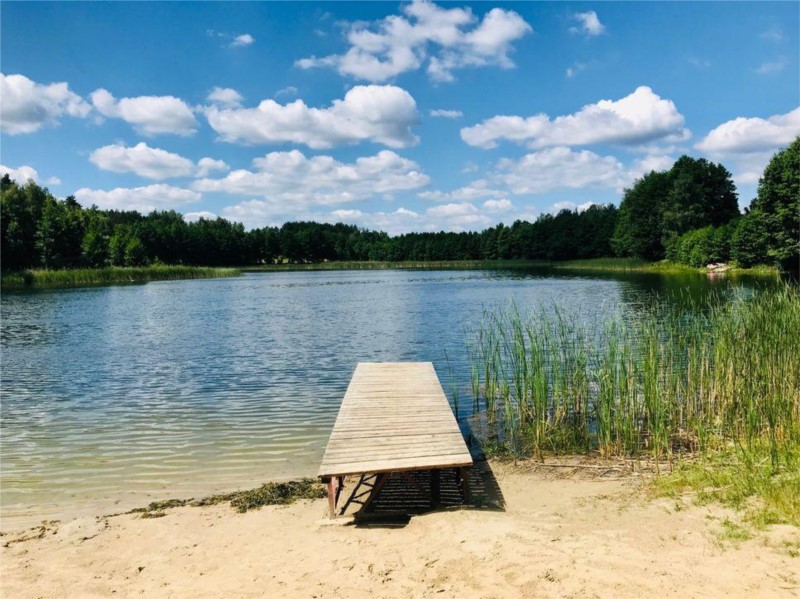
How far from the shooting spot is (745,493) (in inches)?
213

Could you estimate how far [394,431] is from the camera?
23.0ft

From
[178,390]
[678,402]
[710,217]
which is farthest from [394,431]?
[710,217]

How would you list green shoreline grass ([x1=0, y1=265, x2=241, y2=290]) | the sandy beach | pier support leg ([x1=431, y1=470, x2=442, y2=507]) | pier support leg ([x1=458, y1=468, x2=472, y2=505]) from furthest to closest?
1. green shoreline grass ([x1=0, y1=265, x2=241, y2=290])
2. pier support leg ([x1=431, y1=470, x2=442, y2=507])
3. pier support leg ([x1=458, y1=468, x2=472, y2=505])
4. the sandy beach

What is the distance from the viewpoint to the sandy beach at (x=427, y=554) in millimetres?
4086

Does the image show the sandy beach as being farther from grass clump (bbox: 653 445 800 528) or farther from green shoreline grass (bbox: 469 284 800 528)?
green shoreline grass (bbox: 469 284 800 528)

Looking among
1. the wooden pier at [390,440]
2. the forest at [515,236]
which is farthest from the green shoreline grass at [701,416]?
the forest at [515,236]

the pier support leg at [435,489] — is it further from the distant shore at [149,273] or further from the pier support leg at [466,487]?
the distant shore at [149,273]

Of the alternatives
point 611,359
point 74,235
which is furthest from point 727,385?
point 74,235

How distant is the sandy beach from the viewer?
4086 mm

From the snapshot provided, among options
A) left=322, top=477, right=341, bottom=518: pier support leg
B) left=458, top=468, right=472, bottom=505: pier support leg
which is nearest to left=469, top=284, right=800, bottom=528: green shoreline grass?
left=458, top=468, right=472, bottom=505: pier support leg

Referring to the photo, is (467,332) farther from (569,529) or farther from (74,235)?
(74,235)

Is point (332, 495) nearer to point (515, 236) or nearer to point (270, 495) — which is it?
point (270, 495)

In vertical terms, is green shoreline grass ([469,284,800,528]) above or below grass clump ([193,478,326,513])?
above

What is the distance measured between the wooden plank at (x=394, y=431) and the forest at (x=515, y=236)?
38.4 meters
